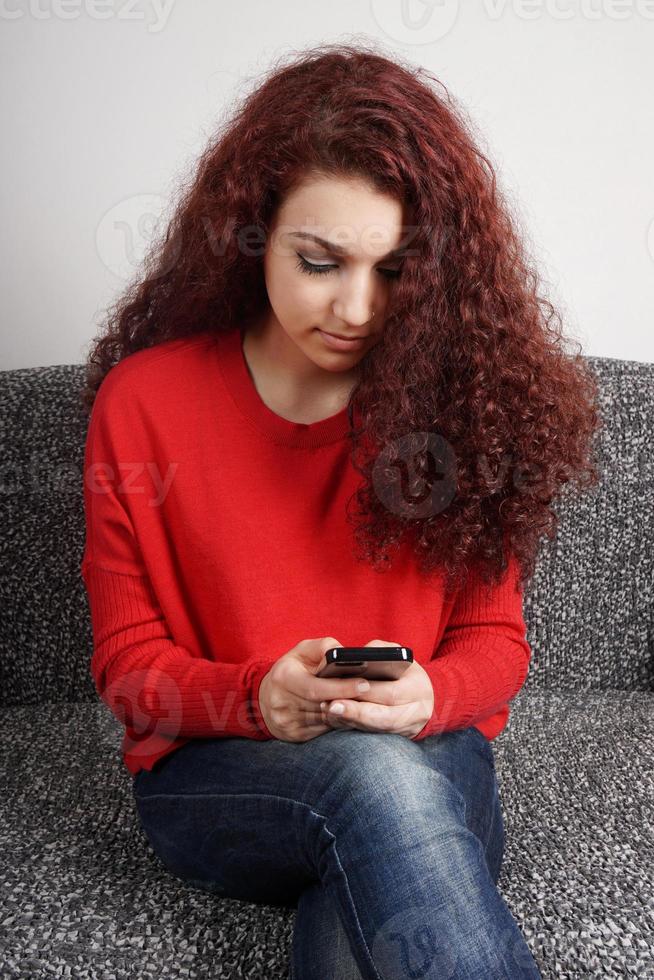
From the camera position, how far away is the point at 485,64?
1.66 meters

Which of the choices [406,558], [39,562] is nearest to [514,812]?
[406,558]

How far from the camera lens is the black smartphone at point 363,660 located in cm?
91

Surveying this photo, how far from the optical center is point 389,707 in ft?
3.23

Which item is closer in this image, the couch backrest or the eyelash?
the eyelash

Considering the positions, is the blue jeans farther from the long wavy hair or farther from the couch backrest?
the couch backrest

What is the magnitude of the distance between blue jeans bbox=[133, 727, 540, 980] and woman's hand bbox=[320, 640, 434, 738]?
0.02 metres

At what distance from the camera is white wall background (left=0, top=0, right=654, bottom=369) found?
1591 millimetres

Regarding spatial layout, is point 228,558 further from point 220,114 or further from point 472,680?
point 220,114

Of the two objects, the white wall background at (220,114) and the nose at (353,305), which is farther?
the white wall background at (220,114)

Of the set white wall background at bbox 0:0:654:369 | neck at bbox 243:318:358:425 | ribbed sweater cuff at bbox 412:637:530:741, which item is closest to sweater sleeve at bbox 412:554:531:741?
ribbed sweater cuff at bbox 412:637:530:741

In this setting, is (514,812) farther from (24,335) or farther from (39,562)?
(24,335)

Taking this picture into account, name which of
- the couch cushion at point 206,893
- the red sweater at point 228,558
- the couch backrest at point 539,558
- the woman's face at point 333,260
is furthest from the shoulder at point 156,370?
the couch cushion at point 206,893

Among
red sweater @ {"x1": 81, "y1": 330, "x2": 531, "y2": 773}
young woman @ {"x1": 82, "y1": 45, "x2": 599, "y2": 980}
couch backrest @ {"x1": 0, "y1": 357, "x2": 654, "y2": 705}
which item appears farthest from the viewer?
couch backrest @ {"x1": 0, "y1": 357, "x2": 654, "y2": 705}

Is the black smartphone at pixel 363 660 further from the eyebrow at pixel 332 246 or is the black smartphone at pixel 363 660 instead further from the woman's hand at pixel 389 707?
the eyebrow at pixel 332 246
